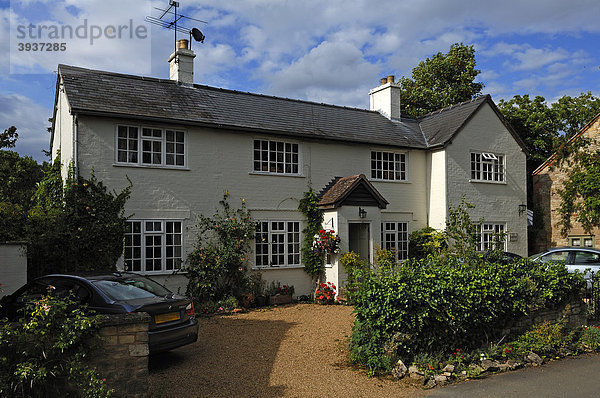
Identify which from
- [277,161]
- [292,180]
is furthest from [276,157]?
[292,180]

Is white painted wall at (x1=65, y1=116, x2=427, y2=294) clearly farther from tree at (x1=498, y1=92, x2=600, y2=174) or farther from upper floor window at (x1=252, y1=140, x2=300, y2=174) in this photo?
tree at (x1=498, y1=92, x2=600, y2=174)

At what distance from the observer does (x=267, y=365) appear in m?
8.76

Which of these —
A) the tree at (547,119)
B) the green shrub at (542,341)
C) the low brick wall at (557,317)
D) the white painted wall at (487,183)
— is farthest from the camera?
the tree at (547,119)

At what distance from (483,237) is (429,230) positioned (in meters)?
2.90

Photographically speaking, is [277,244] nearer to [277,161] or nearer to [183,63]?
[277,161]

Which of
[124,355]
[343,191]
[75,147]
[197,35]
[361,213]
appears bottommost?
[124,355]

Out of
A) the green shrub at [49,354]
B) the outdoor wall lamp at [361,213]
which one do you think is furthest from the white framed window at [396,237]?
the green shrub at [49,354]

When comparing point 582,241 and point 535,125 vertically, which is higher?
point 535,125

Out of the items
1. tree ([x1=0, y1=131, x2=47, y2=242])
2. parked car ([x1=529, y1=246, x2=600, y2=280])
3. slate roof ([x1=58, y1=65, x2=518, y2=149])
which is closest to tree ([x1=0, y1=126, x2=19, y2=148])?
tree ([x1=0, y1=131, x2=47, y2=242])

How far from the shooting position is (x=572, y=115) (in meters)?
28.9

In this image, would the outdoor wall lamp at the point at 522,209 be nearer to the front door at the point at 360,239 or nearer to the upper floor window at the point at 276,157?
the front door at the point at 360,239

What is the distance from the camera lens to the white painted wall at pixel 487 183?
19.8m

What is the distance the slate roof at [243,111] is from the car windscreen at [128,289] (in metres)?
6.75

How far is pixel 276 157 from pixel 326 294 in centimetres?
508
